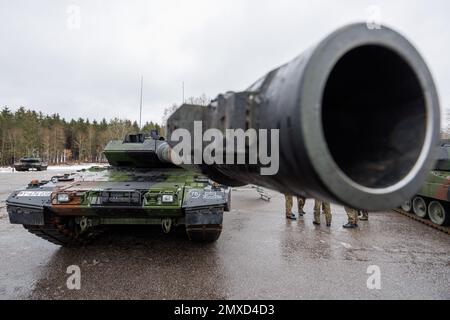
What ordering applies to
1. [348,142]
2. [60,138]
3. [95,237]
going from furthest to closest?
[60,138] < [95,237] < [348,142]

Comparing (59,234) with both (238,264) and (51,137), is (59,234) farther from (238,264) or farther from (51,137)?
(51,137)

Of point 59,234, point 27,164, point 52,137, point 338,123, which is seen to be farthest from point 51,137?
point 338,123

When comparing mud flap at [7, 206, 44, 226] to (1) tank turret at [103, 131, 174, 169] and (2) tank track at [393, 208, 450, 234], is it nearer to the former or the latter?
(1) tank turret at [103, 131, 174, 169]

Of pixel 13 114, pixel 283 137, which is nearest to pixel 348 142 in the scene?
pixel 283 137

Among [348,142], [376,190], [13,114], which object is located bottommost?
[376,190]

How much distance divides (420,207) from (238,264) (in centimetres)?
638

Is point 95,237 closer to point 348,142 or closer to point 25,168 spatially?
point 348,142

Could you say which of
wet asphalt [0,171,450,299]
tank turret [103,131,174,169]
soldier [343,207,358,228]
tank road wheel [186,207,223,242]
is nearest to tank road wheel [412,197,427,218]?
wet asphalt [0,171,450,299]

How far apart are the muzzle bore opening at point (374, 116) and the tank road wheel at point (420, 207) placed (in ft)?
28.6

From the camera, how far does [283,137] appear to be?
788 millimetres

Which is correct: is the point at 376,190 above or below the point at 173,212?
above

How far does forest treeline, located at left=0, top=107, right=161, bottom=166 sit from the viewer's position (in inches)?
1915

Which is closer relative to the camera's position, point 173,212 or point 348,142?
point 348,142

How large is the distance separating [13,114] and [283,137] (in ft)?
234
